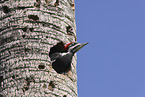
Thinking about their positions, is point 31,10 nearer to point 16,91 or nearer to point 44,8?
point 44,8

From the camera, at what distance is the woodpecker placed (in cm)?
774

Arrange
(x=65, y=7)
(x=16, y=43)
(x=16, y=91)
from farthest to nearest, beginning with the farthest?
(x=65, y=7) < (x=16, y=43) < (x=16, y=91)

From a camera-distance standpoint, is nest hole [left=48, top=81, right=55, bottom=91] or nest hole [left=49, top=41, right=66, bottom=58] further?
nest hole [left=49, top=41, right=66, bottom=58]

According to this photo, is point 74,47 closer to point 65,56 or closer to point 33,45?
point 65,56

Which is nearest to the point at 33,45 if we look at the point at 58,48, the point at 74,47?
the point at 58,48

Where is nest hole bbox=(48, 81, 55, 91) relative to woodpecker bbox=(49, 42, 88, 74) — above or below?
below

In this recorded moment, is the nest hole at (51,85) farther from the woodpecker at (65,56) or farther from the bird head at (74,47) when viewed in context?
the bird head at (74,47)

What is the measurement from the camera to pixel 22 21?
25.7ft

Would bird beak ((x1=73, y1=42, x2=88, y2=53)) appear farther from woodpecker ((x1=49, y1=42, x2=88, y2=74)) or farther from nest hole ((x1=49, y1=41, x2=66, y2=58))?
nest hole ((x1=49, y1=41, x2=66, y2=58))

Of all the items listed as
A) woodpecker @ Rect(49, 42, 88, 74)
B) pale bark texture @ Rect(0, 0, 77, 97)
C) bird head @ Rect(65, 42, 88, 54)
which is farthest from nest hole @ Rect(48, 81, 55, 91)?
bird head @ Rect(65, 42, 88, 54)

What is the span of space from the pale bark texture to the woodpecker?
121mm

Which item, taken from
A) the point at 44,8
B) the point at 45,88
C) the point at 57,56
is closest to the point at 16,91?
the point at 45,88

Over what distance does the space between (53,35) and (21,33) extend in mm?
489

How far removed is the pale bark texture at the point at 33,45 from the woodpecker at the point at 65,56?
0.12 metres
